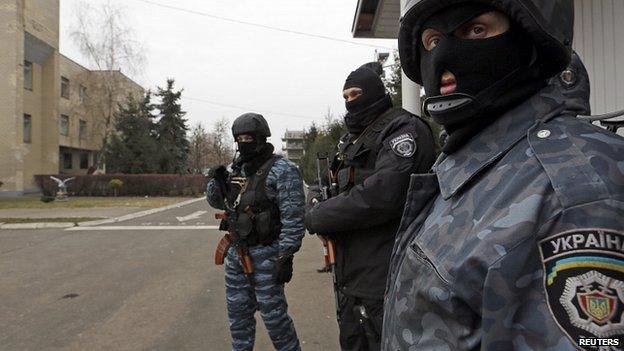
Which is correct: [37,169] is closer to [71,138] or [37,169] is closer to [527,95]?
[71,138]

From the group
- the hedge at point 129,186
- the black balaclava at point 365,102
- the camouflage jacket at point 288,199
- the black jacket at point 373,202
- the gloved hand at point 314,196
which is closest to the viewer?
the black jacket at point 373,202

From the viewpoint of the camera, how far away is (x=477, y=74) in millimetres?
911

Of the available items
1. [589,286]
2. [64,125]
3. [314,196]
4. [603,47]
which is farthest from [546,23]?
[64,125]

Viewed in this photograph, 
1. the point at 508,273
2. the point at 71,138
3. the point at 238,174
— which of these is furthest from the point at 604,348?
the point at 71,138

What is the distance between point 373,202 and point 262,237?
4.22 ft

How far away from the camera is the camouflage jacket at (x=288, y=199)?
301 centimetres

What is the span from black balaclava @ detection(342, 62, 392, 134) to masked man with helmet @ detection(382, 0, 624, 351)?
1.25 meters

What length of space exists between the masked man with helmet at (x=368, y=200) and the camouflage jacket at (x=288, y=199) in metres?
0.75

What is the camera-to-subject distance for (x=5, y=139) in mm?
23234

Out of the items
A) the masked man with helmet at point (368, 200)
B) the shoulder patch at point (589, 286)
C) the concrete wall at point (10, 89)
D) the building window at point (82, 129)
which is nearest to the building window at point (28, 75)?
the concrete wall at point (10, 89)

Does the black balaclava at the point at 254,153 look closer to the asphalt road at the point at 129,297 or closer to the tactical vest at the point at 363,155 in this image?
the tactical vest at the point at 363,155

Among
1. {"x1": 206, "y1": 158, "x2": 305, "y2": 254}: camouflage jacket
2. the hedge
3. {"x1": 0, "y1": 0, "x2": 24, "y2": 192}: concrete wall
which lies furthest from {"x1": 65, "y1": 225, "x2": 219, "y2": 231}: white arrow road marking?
{"x1": 0, "y1": 0, "x2": 24, "y2": 192}: concrete wall

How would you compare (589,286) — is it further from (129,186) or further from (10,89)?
(10,89)

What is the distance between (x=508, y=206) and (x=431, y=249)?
19cm
